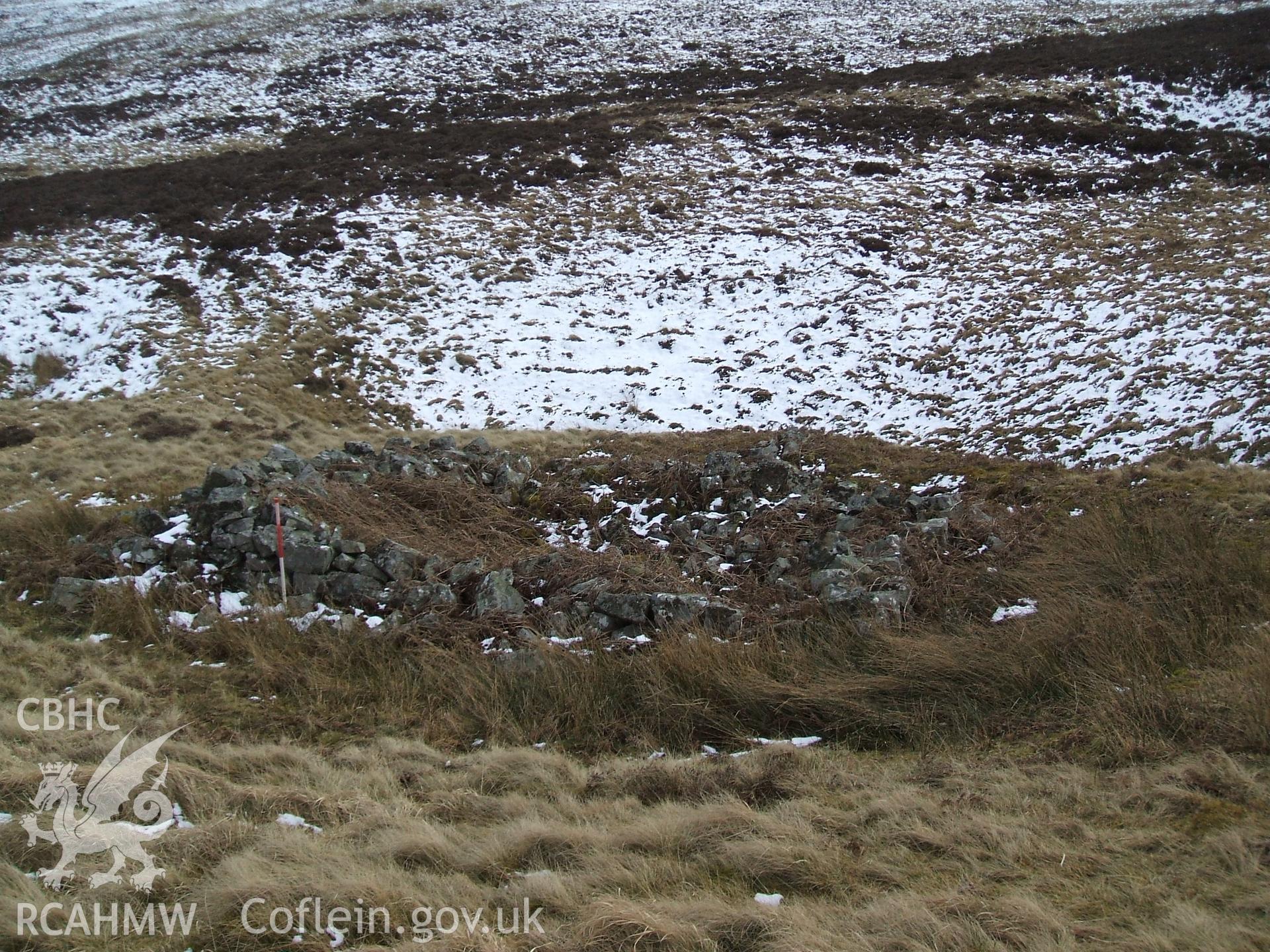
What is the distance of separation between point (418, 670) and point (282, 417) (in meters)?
9.32

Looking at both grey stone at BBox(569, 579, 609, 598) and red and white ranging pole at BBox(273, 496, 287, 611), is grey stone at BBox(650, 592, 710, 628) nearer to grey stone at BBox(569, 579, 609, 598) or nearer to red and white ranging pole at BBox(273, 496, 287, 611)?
grey stone at BBox(569, 579, 609, 598)

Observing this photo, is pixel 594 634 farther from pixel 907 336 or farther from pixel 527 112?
pixel 527 112

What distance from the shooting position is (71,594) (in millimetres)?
7023

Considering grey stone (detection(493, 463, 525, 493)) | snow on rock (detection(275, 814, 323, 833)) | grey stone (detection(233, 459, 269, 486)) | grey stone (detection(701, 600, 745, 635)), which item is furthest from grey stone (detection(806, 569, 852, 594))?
grey stone (detection(233, 459, 269, 486))

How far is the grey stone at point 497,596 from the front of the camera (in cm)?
655

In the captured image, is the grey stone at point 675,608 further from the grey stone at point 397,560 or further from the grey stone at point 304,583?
the grey stone at point 304,583

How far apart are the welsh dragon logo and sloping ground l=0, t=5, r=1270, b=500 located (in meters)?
8.20

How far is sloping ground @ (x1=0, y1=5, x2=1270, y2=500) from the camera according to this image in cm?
1205

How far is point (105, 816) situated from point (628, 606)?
368 cm

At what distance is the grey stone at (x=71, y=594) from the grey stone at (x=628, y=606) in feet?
16.1

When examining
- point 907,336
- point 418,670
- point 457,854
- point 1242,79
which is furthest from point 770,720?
point 1242,79

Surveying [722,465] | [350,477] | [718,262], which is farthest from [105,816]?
[718,262]

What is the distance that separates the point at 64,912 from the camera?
3.30 meters

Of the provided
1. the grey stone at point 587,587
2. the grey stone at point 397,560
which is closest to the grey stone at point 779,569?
the grey stone at point 587,587
